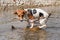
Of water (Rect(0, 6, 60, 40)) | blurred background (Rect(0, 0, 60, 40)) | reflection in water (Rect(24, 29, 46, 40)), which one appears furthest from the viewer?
blurred background (Rect(0, 0, 60, 40))

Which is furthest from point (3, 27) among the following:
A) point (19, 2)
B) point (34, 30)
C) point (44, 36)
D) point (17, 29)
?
point (19, 2)

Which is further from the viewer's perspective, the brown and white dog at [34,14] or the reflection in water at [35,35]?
the brown and white dog at [34,14]

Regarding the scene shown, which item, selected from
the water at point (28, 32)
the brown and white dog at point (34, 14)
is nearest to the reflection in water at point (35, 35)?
the water at point (28, 32)

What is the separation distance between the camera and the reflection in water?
42.4 ft

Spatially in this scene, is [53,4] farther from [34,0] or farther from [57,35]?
[57,35]

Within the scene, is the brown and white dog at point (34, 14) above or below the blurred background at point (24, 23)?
above

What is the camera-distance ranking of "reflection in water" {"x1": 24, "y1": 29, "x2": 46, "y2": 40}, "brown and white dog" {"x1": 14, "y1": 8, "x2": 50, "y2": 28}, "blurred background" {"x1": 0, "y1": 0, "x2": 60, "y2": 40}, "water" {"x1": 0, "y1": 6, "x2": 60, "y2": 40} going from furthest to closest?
"brown and white dog" {"x1": 14, "y1": 8, "x2": 50, "y2": 28}, "blurred background" {"x1": 0, "y1": 0, "x2": 60, "y2": 40}, "water" {"x1": 0, "y1": 6, "x2": 60, "y2": 40}, "reflection in water" {"x1": 24, "y1": 29, "x2": 46, "y2": 40}

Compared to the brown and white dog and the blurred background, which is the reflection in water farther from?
the brown and white dog

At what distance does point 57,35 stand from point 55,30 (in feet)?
3.83

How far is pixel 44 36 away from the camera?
13.3 m

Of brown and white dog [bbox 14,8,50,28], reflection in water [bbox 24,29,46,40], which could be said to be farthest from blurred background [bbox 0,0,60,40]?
brown and white dog [bbox 14,8,50,28]

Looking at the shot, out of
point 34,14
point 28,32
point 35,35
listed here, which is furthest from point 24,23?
point 35,35

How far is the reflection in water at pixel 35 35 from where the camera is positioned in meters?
12.9

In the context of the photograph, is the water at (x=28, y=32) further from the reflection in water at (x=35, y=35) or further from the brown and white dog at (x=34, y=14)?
the brown and white dog at (x=34, y=14)
